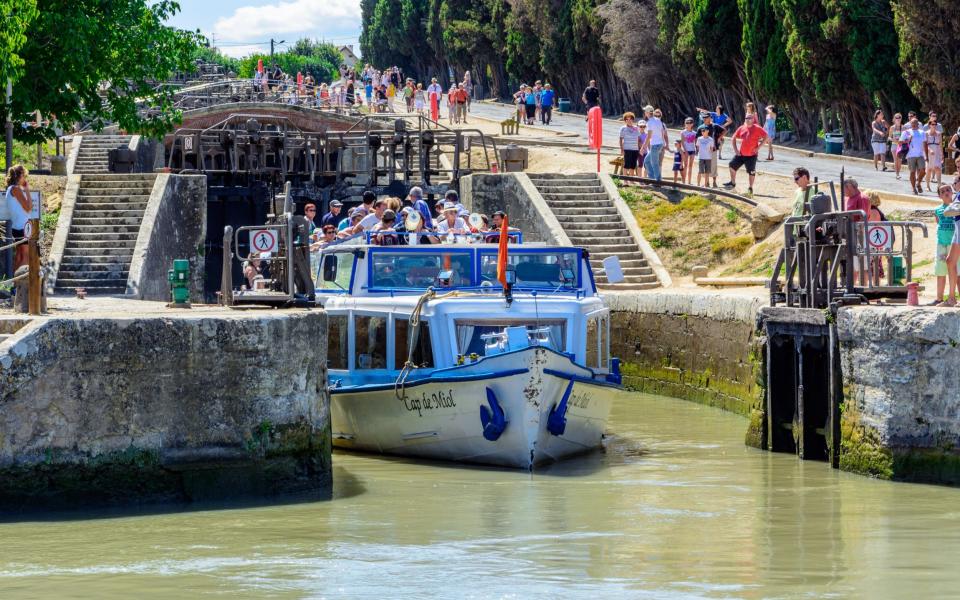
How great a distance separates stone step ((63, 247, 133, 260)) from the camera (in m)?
26.7

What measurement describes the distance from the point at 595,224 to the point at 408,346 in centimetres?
1362

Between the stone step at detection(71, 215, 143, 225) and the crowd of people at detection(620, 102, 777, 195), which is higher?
the crowd of people at detection(620, 102, 777, 195)

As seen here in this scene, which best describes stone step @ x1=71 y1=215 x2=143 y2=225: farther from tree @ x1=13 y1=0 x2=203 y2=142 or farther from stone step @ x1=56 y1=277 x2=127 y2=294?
tree @ x1=13 y1=0 x2=203 y2=142

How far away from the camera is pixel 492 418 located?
1548 centimetres

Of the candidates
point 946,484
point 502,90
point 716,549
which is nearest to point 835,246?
point 946,484

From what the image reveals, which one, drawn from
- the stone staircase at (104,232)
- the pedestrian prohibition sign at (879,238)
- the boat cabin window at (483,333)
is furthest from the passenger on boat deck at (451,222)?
the stone staircase at (104,232)

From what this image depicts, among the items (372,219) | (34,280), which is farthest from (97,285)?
(34,280)

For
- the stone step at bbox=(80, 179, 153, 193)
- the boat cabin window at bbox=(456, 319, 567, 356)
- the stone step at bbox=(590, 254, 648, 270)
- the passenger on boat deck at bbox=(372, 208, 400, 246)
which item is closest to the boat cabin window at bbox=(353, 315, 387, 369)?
the boat cabin window at bbox=(456, 319, 567, 356)

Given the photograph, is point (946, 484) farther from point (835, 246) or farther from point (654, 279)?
point (654, 279)

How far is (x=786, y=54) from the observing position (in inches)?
1667

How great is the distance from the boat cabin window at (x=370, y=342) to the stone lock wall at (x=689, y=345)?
4.30m

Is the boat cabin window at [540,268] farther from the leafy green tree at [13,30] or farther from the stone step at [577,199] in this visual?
the stone step at [577,199]

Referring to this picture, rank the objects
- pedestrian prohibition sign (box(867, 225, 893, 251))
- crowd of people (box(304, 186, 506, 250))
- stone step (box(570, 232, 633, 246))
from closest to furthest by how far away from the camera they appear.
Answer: pedestrian prohibition sign (box(867, 225, 893, 251)) → crowd of people (box(304, 186, 506, 250)) → stone step (box(570, 232, 633, 246))

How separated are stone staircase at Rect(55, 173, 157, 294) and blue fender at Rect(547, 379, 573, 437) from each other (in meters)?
12.1
